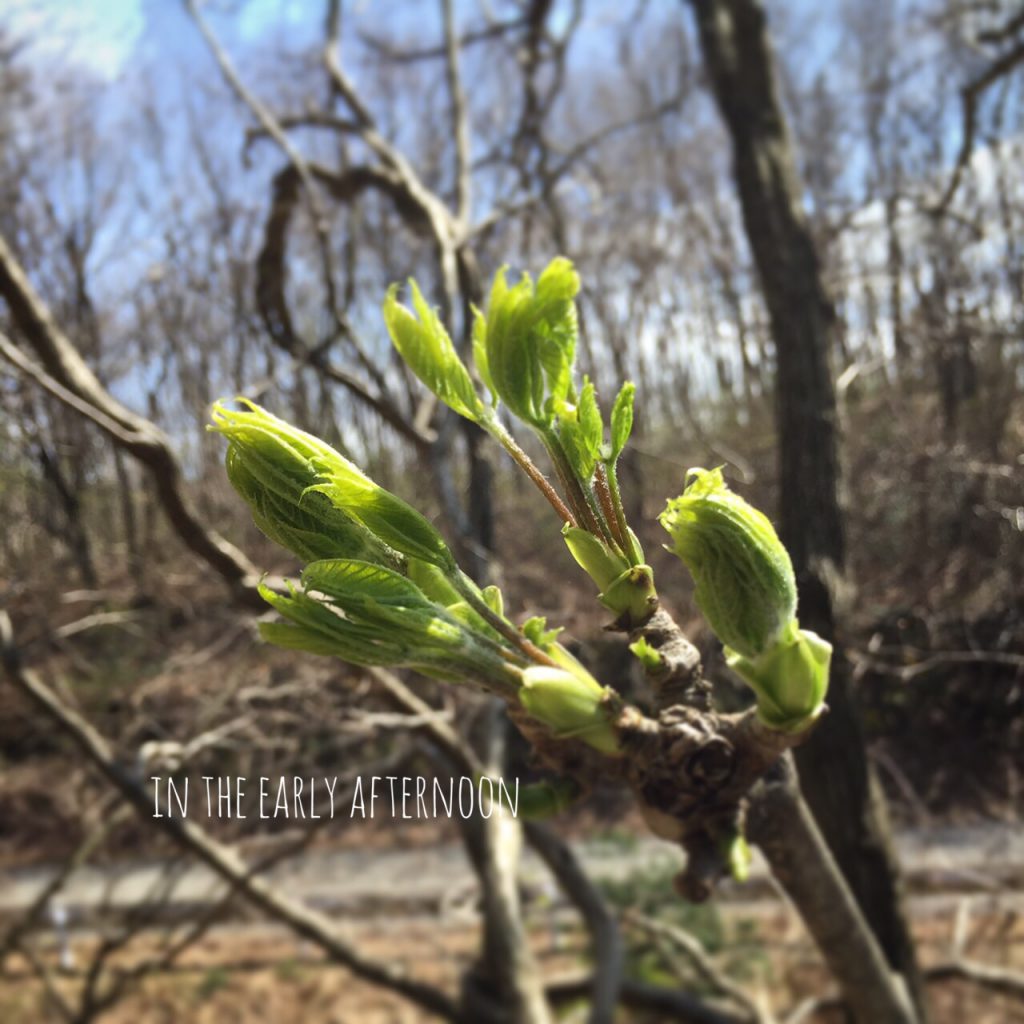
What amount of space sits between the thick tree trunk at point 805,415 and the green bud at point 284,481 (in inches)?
65.2

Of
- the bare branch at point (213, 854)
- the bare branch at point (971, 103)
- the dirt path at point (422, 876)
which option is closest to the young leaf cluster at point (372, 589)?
the bare branch at point (213, 854)

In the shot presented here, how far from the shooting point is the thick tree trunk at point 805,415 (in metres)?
1.88

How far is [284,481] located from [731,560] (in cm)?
25

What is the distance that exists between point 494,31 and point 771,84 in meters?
2.08

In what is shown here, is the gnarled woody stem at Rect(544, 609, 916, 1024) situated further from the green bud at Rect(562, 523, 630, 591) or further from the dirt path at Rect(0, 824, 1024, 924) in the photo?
the dirt path at Rect(0, 824, 1024, 924)

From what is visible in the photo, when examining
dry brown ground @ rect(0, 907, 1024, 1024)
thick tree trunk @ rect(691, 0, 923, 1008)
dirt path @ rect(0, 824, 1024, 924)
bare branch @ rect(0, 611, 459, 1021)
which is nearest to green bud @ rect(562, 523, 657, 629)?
thick tree trunk @ rect(691, 0, 923, 1008)

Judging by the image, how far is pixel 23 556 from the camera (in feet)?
14.0

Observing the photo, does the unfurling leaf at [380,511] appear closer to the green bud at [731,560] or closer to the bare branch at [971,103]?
the green bud at [731,560]

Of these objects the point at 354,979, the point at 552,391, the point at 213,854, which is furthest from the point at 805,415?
the point at 354,979

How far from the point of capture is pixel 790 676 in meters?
0.48

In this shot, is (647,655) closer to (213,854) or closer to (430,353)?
(430,353)

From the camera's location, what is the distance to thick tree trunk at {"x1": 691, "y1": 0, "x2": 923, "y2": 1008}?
6.16ft

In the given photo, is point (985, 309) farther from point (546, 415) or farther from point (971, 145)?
point (546, 415)

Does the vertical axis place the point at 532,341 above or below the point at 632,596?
above
